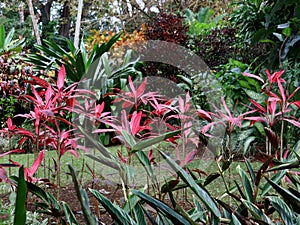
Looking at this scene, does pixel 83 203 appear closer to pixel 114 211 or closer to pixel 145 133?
pixel 114 211

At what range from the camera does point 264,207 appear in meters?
0.78

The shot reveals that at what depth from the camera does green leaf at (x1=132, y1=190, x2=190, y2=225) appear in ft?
1.85

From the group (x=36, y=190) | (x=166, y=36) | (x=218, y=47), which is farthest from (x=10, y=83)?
(x=36, y=190)

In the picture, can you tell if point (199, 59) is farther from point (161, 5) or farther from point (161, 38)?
point (161, 5)

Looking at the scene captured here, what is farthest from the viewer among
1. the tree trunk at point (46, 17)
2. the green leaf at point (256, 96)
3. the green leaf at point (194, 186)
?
the tree trunk at point (46, 17)

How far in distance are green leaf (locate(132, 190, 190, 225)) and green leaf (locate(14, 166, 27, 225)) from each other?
0.18m

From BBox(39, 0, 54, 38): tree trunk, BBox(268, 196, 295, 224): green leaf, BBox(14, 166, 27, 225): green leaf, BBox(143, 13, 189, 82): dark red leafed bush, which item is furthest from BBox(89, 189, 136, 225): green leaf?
BBox(39, 0, 54, 38): tree trunk

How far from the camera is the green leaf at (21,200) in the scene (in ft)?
1.34

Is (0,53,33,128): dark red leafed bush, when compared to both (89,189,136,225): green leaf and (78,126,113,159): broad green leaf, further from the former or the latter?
(89,189,136,225): green leaf

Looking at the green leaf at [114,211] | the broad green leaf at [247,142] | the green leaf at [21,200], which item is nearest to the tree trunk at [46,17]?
the broad green leaf at [247,142]

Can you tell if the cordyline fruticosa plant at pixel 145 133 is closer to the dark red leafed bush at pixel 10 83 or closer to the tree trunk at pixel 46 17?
the dark red leafed bush at pixel 10 83

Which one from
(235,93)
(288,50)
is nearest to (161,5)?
(235,93)

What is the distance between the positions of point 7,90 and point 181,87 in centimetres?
209

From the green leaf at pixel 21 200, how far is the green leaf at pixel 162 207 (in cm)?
18
